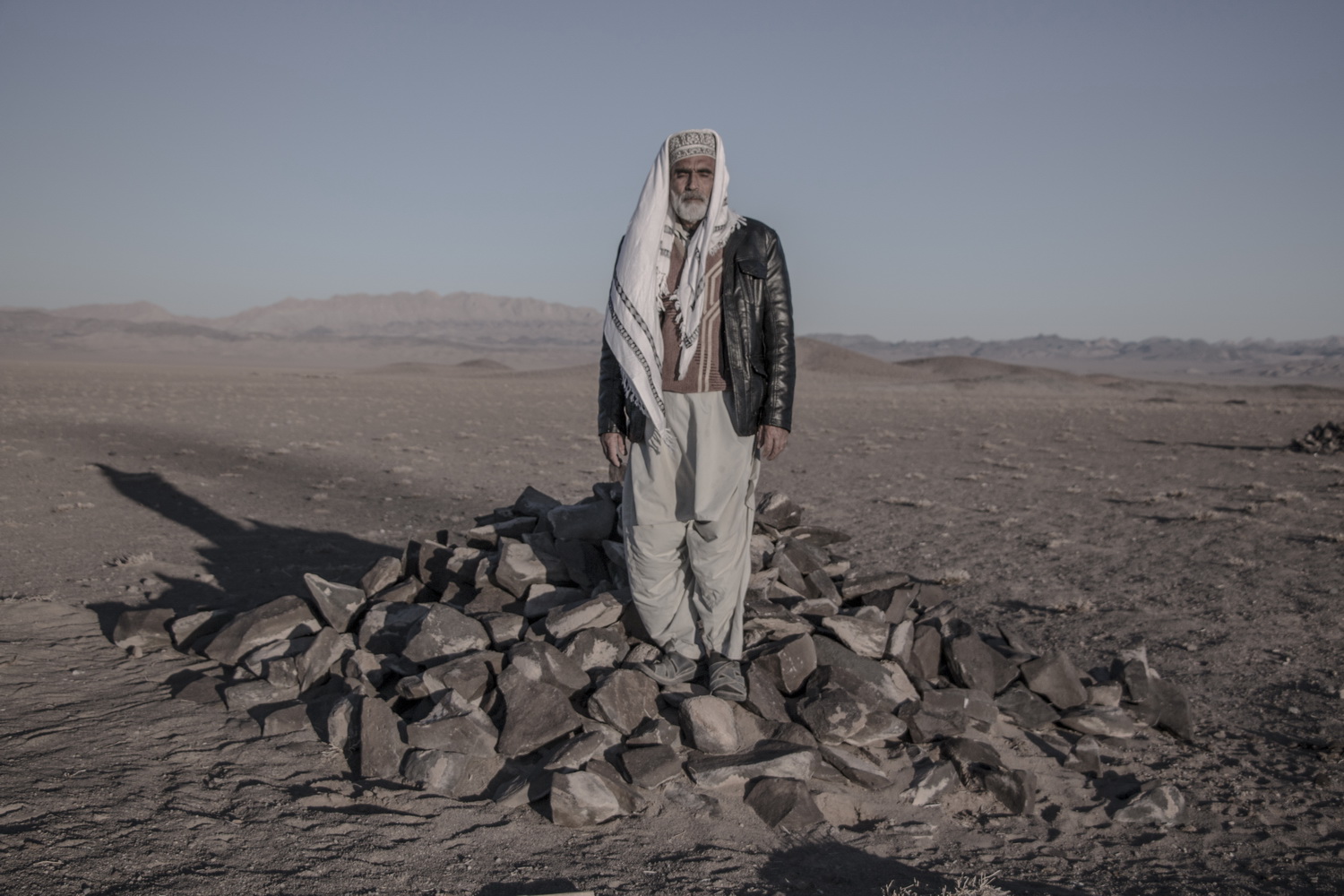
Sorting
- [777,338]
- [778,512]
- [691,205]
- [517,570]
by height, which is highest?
[691,205]

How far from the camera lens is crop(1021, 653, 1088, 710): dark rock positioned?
13.1 ft

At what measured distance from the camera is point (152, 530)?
7414 mm

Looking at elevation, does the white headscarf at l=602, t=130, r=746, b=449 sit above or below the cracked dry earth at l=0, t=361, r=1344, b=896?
above

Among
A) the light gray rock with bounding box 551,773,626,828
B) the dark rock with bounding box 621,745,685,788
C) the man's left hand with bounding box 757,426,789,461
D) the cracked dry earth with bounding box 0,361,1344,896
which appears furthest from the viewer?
the man's left hand with bounding box 757,426,789,461

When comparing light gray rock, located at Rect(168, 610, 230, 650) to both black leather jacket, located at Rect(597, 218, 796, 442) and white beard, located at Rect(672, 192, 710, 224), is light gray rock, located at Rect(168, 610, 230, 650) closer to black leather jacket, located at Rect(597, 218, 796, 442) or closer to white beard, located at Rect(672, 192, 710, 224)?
black leather jacket, located at Rect(597, 218, 796, 442)

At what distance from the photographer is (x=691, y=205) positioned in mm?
3352

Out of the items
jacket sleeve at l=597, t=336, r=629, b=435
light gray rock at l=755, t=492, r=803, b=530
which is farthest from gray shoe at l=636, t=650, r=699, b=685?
light gray rock at l=755, t=492, r=803, b=530

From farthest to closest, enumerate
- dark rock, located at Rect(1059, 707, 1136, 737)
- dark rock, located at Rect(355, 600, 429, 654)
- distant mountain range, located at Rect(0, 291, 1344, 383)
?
distant mountain range, located at Rect(0, 291, 1344, 383)
dark rock, located at Rect(355, 600, 429, 654)
dark rock, located at Rect(1059, 707, 1136, 737)

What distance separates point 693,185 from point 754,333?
24.5 inches

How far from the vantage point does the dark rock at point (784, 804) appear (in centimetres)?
296

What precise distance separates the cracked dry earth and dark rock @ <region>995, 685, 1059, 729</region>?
0.27 meters

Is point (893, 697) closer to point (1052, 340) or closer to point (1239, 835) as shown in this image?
point (1239, 835)

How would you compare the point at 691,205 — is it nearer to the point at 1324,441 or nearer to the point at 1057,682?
the point at 1057,682

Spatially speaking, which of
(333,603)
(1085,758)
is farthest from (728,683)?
(333,603)
